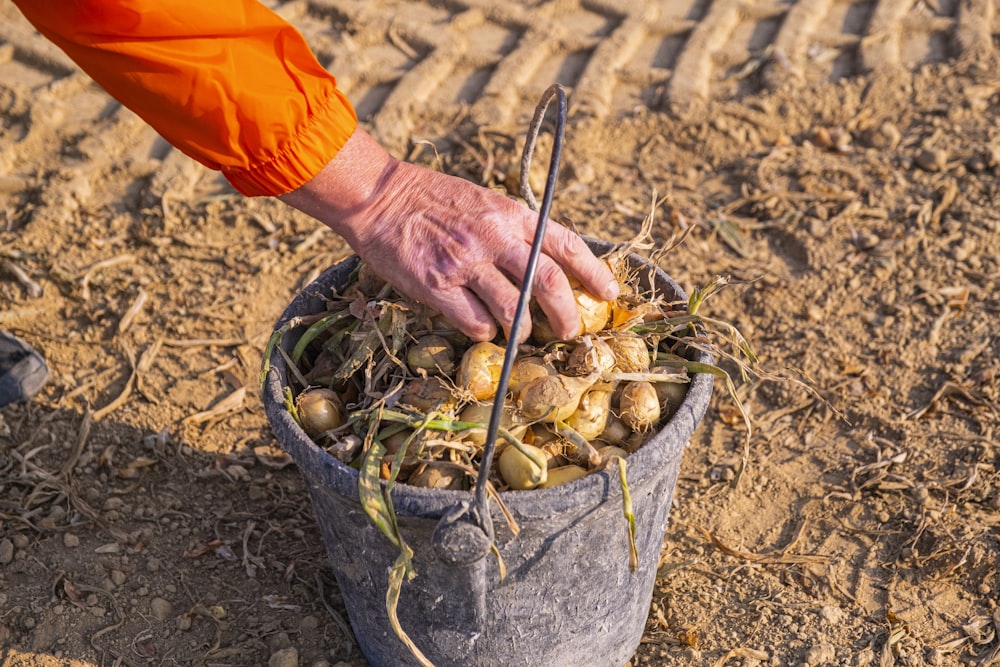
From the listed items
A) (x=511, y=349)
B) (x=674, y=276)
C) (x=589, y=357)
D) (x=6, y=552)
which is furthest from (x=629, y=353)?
(x=6, y=552)

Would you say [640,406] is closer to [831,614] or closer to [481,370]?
[481,370]

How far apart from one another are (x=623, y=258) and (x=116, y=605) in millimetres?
1423

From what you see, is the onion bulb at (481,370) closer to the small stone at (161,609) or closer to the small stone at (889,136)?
the small stone at (161,609)

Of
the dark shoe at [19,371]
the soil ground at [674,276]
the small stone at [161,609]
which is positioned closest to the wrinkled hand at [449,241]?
the soil ground at [674,276]

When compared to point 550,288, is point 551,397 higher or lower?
lower

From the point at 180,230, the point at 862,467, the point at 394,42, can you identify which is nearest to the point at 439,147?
the point at 394,42

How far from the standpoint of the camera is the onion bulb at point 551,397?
1.63 meters

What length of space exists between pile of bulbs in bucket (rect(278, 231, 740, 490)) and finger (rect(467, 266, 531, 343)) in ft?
0.24

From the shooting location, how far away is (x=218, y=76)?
1.61 meters

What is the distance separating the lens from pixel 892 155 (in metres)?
3.51

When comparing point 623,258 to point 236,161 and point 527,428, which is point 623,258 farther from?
point 236,161

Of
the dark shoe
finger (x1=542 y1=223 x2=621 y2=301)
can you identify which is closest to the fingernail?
finger (x1=542 y1=223 x2=621 y2=301)

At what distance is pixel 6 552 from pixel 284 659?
0.78 meters

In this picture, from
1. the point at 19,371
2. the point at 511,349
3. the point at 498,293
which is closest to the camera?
the point at 511,349
